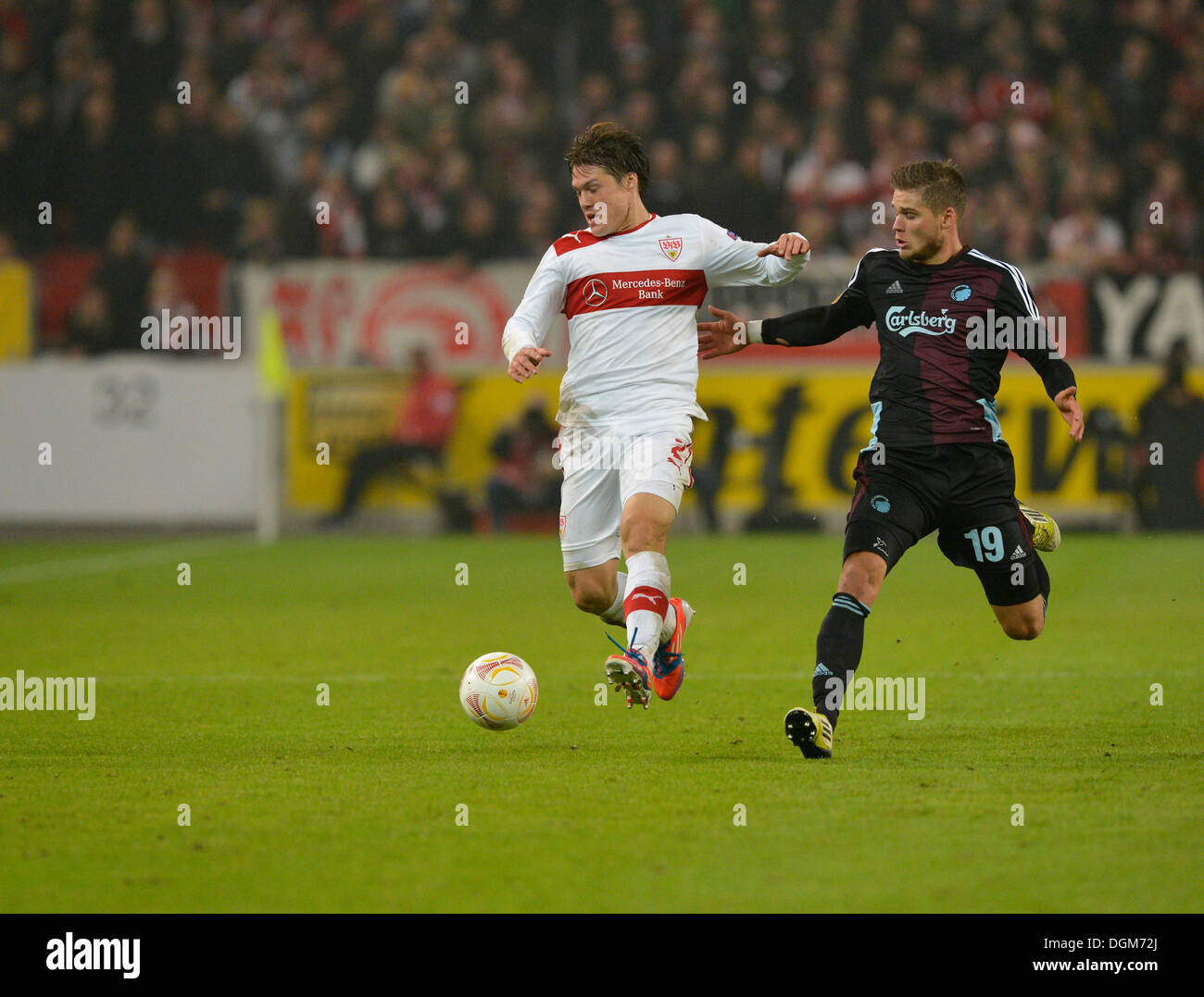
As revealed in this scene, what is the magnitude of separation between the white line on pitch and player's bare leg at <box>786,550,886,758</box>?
28.3 feet

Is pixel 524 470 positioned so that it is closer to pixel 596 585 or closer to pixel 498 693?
pixel 596 585

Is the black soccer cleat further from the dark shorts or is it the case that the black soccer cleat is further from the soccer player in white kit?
the soccer player in white kit

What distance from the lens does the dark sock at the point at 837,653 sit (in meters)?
5.97

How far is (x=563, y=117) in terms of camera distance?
65.0 feet

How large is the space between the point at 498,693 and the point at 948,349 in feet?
6.80

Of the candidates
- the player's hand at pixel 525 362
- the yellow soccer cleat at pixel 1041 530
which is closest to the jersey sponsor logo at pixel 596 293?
the player's hand at pixel 525 362

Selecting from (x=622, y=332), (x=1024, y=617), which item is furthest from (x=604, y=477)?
(x=1024, y=617)

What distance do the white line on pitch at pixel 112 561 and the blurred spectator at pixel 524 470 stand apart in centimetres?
242

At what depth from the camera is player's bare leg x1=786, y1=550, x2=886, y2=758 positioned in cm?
588

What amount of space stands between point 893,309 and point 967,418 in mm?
490

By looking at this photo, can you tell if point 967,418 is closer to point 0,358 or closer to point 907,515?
point 907,515

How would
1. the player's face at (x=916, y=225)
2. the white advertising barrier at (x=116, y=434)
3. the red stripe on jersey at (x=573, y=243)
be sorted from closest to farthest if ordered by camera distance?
the player's face at (x=916, y=225), the red stripe on jersey at (x=573, y=243), the white advertising barrier at (x=116, y=434)

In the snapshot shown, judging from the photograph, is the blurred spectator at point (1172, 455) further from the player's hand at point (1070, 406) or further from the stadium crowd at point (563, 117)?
the player's hand at point (1070, 406)

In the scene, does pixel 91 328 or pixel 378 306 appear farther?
pixel 91 328
